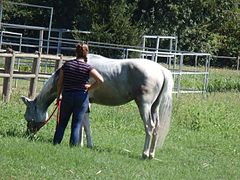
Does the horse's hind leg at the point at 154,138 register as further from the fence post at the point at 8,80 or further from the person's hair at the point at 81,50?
the fence post at the point at 8,80

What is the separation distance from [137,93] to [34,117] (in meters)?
1.96

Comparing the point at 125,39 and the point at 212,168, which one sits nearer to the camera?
the point at 212,168

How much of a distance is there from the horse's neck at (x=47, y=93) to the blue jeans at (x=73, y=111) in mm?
979

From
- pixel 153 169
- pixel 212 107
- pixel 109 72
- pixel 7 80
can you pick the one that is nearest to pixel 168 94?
pixel 109 72

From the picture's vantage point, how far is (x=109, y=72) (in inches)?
502

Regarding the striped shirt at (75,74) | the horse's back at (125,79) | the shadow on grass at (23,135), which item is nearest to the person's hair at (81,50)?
the striped shirt at (75,74)

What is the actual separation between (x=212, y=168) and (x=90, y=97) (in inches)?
103

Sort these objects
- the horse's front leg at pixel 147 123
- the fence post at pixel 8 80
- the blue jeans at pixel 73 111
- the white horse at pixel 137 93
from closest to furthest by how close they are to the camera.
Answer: the blue jeans at pixel 73 111, the horse's front leg at pixel 147 123, the white horse at pixel 137 93, the fence post at pixel 8 80

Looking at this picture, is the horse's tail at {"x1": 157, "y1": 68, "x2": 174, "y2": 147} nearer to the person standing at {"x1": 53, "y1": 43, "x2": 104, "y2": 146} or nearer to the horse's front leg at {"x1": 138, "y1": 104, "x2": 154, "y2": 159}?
the horse's front leg at {"x1": 138, "y1": 104, "x2": 154, "y2": 159}

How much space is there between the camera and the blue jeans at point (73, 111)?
11852mm

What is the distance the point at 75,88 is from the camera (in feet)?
38.8

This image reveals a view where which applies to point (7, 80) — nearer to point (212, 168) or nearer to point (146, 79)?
point (146, 79)

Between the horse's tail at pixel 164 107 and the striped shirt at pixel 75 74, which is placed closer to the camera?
the striped shirt at pixel 75 74

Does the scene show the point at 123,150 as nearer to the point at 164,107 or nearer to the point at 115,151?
the point at 115,151
